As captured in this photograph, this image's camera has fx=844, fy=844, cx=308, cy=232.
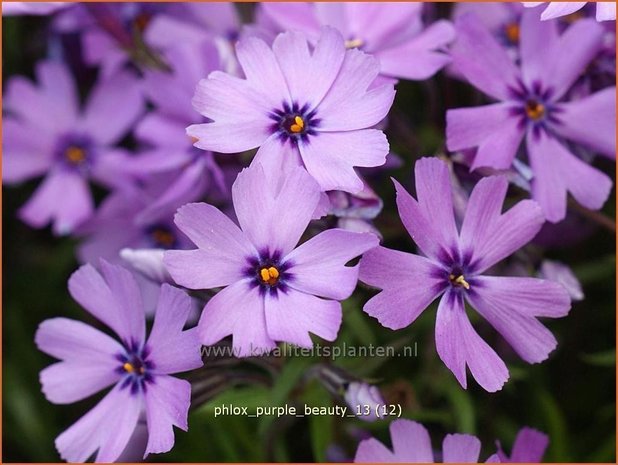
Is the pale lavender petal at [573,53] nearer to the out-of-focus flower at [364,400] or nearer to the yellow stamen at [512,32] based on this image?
the yellow stamen at [512,32]

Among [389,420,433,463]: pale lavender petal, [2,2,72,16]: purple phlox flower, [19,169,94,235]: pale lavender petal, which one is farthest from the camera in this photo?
[19,169,94,235]: pale lavender petal

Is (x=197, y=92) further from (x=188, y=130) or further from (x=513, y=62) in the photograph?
(x=513, y=62)

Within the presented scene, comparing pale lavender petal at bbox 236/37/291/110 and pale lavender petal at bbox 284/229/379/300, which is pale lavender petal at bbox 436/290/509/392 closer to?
pale lavender petal at bbox 284/229/379/300

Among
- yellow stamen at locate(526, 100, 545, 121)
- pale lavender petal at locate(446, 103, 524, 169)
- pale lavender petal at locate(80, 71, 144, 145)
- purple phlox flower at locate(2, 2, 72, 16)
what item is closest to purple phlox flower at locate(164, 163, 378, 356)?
pale lavender petal at locate(446, 103, 524, 169)

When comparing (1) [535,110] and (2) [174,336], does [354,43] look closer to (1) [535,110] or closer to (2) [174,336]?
(1) [535,110]

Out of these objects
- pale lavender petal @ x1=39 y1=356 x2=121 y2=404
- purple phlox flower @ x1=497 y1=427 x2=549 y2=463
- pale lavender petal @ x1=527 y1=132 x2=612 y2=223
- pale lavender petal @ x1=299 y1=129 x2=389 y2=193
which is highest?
pale lavender petal @ x1=527 y1=132 x2=612 y2=223

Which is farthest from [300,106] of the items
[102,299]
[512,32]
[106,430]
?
[512,32]
